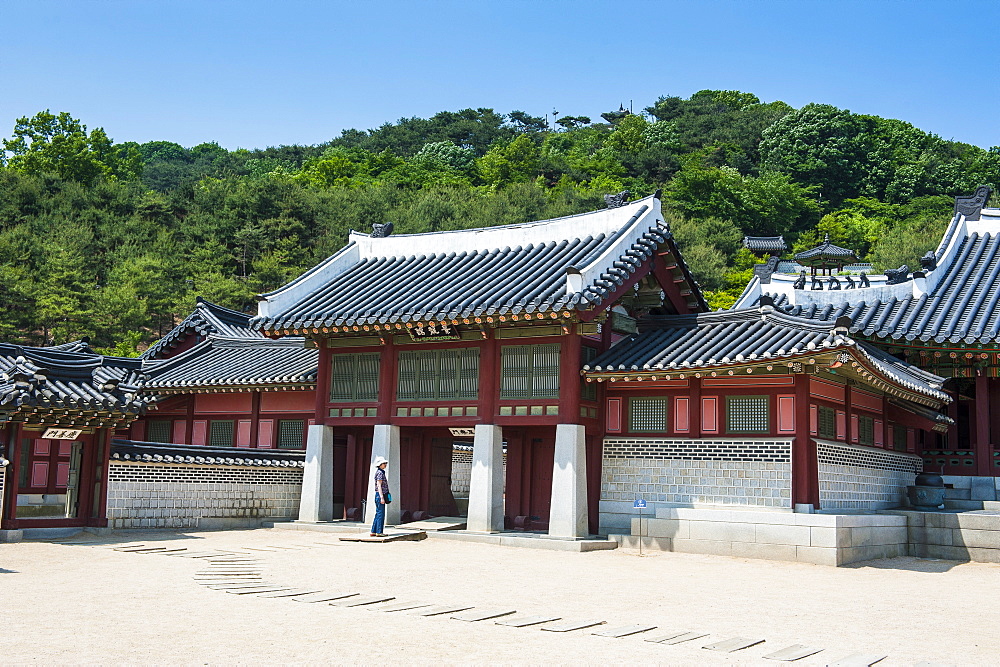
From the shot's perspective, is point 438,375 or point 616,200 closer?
point 438,375

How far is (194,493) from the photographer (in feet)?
78.1

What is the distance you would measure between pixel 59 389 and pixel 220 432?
11.7 metres

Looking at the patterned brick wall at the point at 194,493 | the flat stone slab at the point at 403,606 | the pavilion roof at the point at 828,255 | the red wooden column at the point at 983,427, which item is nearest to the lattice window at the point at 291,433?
the patterned brick wall at the point at 194,493

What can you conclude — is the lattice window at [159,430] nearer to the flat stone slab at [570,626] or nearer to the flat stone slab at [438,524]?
the flat stone slab at [438,524]

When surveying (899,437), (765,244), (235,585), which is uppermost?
(765,244)

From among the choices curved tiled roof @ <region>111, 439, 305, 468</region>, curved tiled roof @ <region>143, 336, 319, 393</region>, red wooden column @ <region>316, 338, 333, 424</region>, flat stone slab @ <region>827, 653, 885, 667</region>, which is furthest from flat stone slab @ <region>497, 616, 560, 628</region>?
curved tiled roof @ <region>143, 336, 319, 393</region>

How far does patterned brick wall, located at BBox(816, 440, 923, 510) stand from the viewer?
69.9ft

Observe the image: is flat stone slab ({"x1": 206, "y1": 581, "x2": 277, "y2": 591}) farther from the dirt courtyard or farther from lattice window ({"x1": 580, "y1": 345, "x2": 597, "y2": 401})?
lattice window ({"x1": 580, "y1": 345, "x2": 597, "y2": 401})

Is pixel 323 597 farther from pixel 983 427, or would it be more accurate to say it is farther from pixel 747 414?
pixel 983 427

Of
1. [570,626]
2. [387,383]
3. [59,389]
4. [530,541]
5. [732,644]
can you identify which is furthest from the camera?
[387,383]

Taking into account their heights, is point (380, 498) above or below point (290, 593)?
above

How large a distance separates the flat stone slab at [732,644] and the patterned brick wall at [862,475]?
1079 centimetres

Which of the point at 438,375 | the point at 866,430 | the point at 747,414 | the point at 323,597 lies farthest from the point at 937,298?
the point at 323,597

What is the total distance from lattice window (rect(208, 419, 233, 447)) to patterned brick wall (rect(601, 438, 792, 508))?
13394 millimetres
